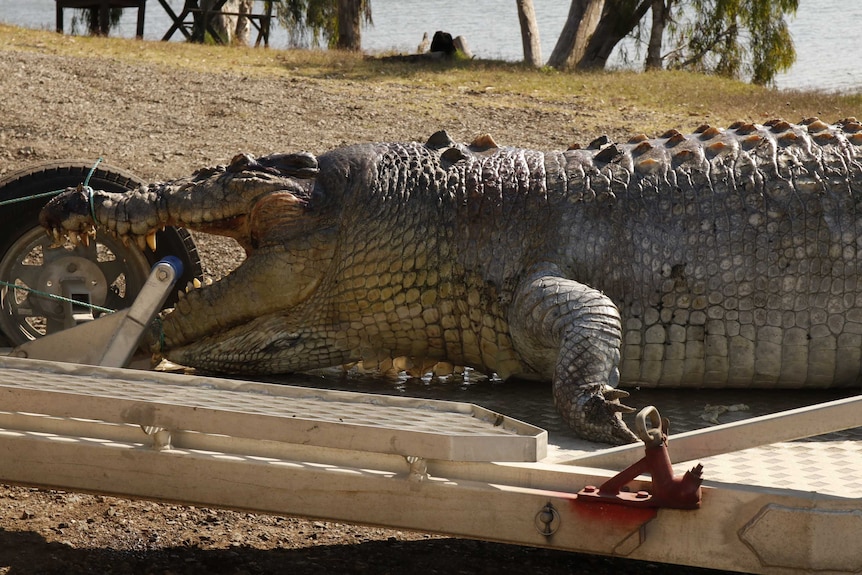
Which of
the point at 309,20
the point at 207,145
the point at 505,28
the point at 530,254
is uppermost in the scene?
the point at 505,28

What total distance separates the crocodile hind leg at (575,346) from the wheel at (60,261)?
149 centimetres

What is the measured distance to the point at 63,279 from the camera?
173 inches

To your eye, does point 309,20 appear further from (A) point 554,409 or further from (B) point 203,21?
(A) point 554,409

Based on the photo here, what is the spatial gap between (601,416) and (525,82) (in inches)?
446

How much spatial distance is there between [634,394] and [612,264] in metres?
0.48

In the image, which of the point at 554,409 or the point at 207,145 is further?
the point at 207,145

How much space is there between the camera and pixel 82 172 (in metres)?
4.43

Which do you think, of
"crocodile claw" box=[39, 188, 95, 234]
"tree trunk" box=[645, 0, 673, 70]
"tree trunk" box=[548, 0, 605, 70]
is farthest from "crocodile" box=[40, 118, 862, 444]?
"tree trunk" box=[645, 0, 673, 70]

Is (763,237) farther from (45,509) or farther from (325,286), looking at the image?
(45,509)

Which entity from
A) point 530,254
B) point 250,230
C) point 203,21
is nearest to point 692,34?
point 203,21

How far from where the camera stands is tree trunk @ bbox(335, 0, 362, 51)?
2238cm

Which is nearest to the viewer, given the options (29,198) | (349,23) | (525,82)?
(29,198)

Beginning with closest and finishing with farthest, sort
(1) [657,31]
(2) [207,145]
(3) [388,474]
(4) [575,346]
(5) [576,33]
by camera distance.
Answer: (3) [388,474], (4) [575,346], (2) [207,145], (5) [576,33], (1) [657,31]

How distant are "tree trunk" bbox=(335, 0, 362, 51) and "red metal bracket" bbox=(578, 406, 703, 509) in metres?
20.7
